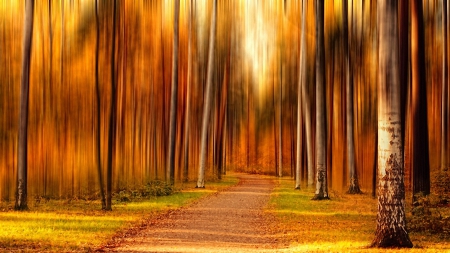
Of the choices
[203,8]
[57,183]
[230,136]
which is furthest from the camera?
[230,136]

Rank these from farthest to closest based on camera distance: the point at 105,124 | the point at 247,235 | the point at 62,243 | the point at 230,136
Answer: the point at 230,136 → the point at 105,124 → the point at 247,235 → the point at 62,243

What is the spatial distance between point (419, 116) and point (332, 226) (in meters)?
4.32

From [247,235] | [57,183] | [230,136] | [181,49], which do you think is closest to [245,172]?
[230,136]

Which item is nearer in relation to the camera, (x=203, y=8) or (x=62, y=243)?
(x=62, y=243)

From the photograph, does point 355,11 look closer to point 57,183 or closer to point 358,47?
point 358,47

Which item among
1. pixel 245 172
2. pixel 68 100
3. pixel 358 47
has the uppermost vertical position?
pixel 358 47

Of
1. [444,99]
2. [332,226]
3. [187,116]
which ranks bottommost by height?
[332,226]

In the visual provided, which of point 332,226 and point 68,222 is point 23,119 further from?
point 332,226

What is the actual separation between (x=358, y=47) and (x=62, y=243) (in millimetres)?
31228

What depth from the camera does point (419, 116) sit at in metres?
20.1

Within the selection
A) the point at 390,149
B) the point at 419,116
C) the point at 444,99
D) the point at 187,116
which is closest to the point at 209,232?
the point at 390,149

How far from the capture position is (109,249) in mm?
13062

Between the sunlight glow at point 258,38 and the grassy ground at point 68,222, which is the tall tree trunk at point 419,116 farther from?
the sunlight glow at point 258,38

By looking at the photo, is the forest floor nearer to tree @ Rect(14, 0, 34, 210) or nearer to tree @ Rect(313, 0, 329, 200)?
tree @ Rect(313, 0, 329, 200)
